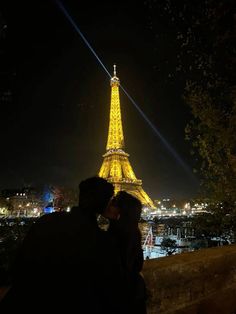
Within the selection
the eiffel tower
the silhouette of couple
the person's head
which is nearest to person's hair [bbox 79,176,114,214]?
the silhouette of couple

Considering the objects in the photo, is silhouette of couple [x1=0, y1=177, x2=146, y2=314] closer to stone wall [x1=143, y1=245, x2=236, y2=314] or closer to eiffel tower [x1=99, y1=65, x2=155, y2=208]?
stone wall [x1=143, y1=245, x2=236, y2=314]

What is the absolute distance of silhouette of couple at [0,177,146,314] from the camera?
5.07 ft

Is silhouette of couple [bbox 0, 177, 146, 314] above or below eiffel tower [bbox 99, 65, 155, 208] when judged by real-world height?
below

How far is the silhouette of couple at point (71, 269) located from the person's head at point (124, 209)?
0.40 meters

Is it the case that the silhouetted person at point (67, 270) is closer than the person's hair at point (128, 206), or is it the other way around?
the silhouetted person at point (67, 270)

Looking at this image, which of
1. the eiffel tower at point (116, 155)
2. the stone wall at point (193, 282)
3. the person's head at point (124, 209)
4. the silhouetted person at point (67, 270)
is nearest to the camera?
the silhouetted person at point (67, 270)

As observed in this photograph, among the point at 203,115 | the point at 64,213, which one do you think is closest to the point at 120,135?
the point at 203,115

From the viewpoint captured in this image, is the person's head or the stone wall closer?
the person's head

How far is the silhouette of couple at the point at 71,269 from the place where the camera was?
1.55 meters

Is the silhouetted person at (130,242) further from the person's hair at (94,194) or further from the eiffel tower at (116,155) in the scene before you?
the eiffel tower at (116,155)

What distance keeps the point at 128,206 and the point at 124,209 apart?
5 cm

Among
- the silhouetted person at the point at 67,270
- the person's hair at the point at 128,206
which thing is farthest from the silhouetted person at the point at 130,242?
the silhouetted person at the point at 67,270

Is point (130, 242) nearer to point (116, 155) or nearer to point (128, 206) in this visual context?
point (128, 206)

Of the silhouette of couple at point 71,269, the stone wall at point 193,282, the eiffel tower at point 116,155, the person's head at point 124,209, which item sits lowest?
the stone wall at point 193,282
